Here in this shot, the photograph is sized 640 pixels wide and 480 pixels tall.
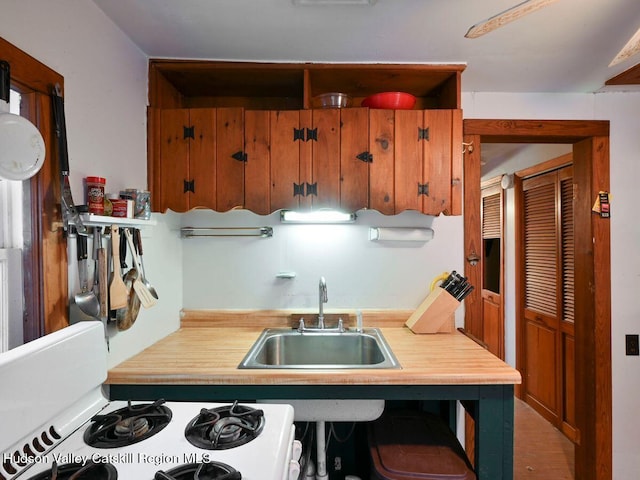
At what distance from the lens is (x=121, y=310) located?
4.66 feet

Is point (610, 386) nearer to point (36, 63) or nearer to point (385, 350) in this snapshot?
point (385, 350)

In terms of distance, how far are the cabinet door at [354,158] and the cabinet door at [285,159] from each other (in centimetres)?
22

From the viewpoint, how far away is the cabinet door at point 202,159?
178 cm

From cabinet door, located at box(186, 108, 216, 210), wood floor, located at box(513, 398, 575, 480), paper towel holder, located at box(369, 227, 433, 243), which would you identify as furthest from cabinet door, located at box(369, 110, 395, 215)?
wood floor, located at box(513, 398, 575, 480)

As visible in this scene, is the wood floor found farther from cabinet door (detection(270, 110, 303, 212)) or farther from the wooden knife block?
cabinet door (detection(270, 110, 303, 212))

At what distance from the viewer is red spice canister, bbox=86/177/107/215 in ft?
4.11

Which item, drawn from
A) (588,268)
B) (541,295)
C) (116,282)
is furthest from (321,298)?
(541,295)

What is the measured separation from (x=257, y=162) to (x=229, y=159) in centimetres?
14

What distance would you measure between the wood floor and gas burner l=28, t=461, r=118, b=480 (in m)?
2.41

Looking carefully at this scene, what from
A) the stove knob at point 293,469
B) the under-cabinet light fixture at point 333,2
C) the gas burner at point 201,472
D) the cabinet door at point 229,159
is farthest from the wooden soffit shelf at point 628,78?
the gas burner at point 201,472

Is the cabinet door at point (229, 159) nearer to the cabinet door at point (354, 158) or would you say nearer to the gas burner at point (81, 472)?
the cabinet door at point (354, 158)

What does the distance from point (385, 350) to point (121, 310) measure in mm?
1137

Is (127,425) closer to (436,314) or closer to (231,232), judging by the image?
(231,232)

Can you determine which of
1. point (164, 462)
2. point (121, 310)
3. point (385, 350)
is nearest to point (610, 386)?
point (385, 350)
